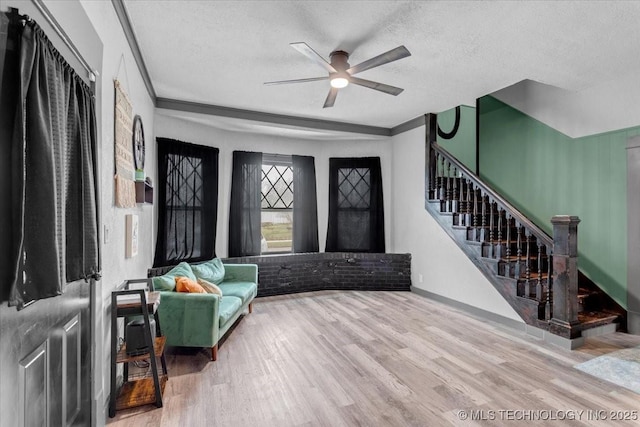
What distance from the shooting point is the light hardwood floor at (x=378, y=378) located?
2.21 metres

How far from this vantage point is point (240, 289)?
4023 mm

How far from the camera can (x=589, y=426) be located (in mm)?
2084

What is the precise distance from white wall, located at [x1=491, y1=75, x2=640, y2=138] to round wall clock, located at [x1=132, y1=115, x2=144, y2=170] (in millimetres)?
5147

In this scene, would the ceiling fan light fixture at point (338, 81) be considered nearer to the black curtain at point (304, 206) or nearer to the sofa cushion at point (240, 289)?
the sofa cushion at point (240, 289)

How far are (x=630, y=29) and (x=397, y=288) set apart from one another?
14.0ft

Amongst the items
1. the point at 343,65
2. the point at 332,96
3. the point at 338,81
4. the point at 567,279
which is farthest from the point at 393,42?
the point at 567,279

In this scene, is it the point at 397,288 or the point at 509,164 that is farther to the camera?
the point at 397,288

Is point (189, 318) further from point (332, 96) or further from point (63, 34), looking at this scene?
point (332, 96)

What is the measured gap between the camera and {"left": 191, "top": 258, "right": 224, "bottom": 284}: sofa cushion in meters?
3.93

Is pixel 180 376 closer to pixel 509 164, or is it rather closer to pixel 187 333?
pixel 187 333

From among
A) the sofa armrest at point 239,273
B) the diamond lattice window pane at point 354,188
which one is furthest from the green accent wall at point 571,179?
the sofa armrest at point 239,273

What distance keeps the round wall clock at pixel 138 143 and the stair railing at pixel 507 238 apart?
155 inches

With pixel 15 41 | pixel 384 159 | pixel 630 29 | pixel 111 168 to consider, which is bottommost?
pixel 111 168

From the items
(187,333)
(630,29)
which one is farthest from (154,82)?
(630,29)
